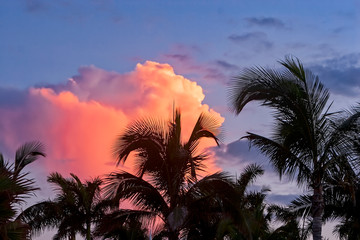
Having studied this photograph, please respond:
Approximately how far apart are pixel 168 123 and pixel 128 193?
3048mm

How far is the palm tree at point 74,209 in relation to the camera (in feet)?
104

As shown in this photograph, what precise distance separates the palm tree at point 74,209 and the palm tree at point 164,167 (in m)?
10.1

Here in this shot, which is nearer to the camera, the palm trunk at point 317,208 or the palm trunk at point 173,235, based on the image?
the palm trunk at point 317,208

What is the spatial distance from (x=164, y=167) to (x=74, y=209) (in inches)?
455

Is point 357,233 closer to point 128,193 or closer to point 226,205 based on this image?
point 226,205

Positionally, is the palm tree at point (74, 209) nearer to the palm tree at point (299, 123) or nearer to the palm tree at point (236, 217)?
the palm tree at point (236, 217)

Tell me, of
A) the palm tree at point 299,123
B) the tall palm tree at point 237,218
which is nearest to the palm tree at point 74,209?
the tall palm tree at point 237,218

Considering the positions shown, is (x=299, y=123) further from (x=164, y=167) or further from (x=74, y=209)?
(x=74, y=209)

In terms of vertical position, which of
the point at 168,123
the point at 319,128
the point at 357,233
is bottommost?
the point at 357,233

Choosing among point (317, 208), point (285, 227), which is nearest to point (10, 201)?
point (317, 208)

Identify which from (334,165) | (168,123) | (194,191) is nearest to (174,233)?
(194,191)

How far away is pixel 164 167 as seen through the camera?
72.5 ft

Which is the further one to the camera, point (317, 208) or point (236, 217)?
point (236, 217)

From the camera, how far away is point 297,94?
58.6ft
